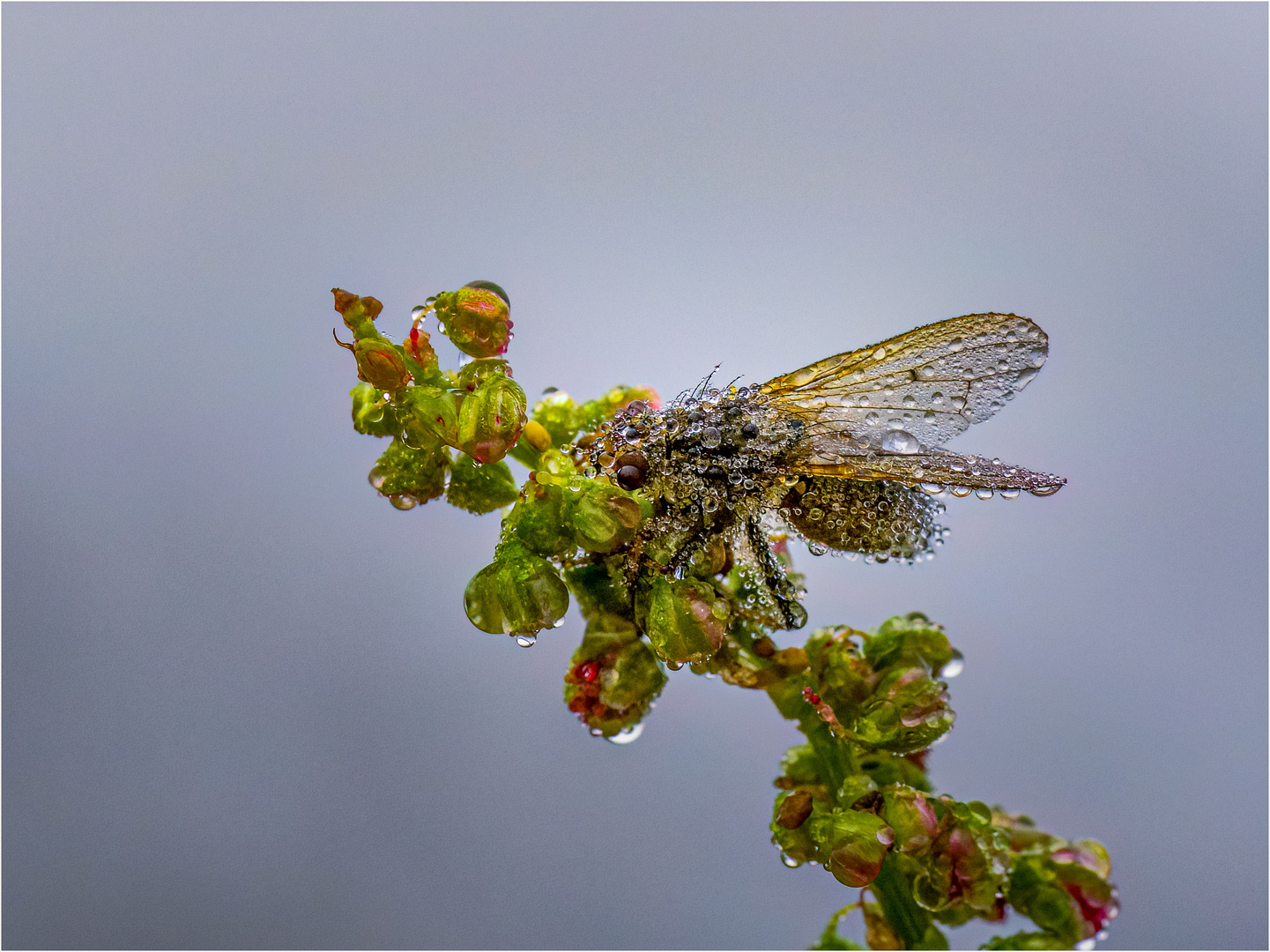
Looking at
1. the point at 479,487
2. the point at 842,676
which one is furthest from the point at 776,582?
the point at 479,487

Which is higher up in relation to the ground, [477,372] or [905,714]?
[477,372]

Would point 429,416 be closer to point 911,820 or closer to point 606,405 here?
point 606,405

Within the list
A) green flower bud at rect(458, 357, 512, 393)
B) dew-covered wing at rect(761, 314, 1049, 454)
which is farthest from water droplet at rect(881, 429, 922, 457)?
green flower bud at rect(458, 357, 512, 393)

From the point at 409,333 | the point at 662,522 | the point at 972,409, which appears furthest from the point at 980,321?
the point at 409,333

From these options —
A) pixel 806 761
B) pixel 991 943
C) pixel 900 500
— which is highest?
pixel 900 500

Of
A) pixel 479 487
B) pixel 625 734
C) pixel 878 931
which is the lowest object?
pixel 878 931

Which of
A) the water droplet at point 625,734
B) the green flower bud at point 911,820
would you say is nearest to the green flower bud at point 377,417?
the water droplet at point 625,734

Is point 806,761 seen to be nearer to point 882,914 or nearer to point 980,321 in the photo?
point 882,914

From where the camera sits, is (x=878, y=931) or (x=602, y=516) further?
(x=878, y=931)

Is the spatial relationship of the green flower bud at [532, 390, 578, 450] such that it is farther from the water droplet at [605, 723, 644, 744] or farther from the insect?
the water droplet at [605, 723, 644, 744]
